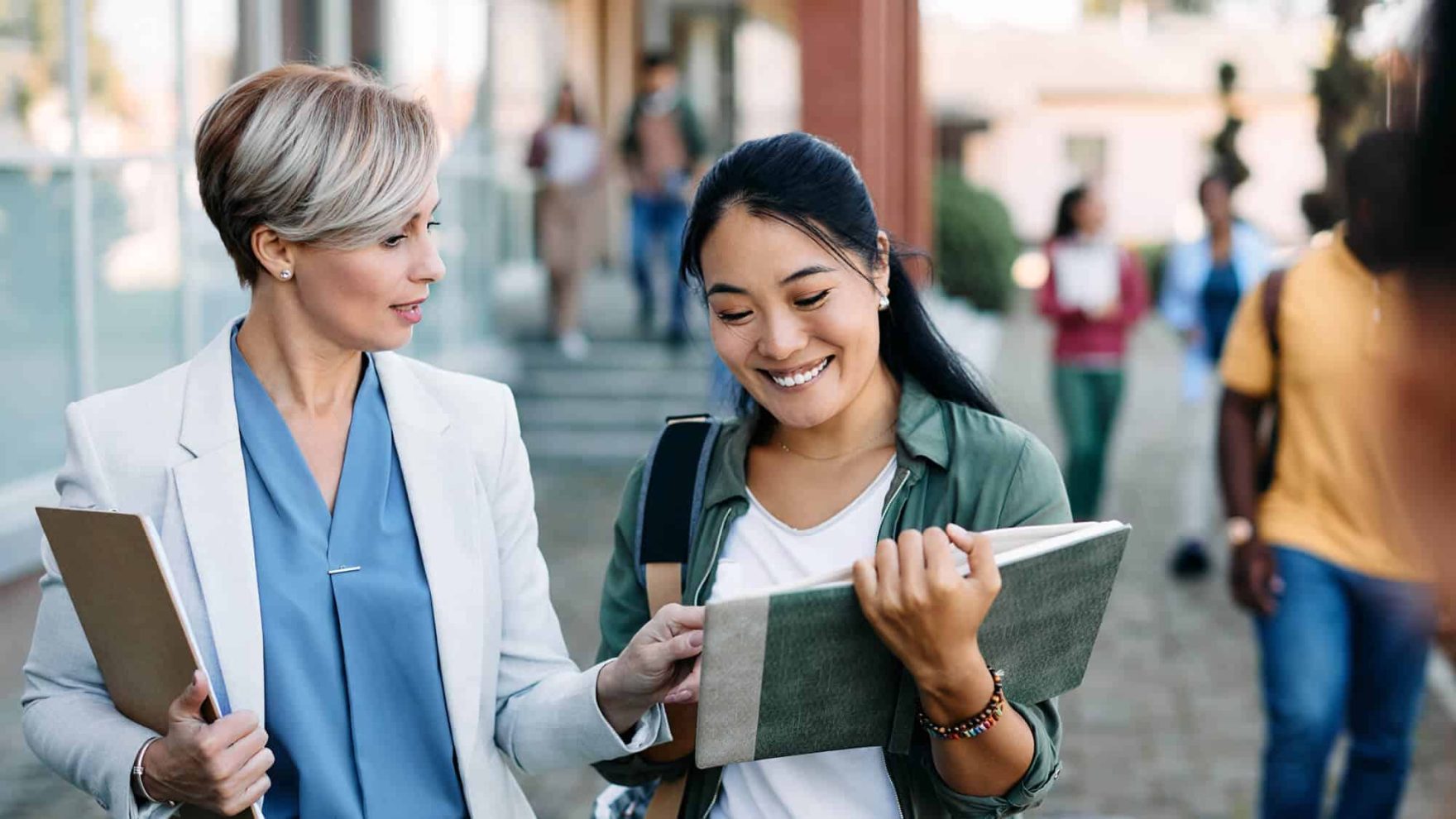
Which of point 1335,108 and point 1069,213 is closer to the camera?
point 1335,108

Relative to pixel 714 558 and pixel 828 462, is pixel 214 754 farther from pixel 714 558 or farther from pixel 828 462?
pixel 828 462

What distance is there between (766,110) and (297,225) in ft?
70.7

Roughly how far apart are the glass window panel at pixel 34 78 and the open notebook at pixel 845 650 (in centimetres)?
552

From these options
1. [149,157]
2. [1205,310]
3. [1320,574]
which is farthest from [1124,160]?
[1320,574]

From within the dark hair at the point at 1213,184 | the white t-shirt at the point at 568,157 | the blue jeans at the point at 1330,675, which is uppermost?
the white t-shirt at the point at 568,157

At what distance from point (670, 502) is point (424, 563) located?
369 mm

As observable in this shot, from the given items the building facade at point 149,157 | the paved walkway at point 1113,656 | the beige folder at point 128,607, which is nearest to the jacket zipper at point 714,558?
the paved walkway at point 1113,656

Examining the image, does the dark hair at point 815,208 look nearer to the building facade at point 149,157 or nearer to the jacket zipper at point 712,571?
the jacket zipper at point 712,571

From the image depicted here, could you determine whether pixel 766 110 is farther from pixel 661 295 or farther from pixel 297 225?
pixel 297 225

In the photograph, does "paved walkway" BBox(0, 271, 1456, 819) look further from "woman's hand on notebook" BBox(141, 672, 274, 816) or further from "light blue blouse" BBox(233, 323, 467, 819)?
"woman's hand on notebook" BBox(141, 672, 274, 816)

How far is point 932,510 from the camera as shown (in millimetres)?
2250

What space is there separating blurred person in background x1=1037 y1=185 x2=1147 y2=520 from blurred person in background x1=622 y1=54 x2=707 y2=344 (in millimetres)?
4650

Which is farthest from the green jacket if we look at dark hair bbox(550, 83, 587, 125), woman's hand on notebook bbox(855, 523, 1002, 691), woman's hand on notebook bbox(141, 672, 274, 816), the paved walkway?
dark hair bbox(550, 83, 587, 125)

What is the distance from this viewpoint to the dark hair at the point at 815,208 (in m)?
2.25
